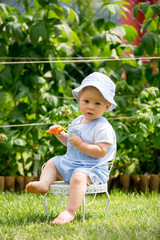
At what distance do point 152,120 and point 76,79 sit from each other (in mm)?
1248

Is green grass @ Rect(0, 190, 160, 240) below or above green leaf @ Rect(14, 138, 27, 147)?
below

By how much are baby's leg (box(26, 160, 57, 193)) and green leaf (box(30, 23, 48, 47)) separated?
1302 millimetres

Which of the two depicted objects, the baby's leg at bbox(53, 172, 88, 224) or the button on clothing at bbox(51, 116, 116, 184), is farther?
the button on clothing at bbox(51, 116, 116, 184)

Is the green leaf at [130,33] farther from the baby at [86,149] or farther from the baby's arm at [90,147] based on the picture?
the baby's arm at [90,147]

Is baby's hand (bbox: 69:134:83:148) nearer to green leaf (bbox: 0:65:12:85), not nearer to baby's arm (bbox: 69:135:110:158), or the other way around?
baby's arm (bbox: 69:135:110:158)

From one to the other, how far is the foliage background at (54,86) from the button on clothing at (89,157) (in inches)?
35.9

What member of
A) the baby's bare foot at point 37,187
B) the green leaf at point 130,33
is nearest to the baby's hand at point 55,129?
the baby's bare foot at point 37,187

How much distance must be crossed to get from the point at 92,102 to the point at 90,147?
26cm

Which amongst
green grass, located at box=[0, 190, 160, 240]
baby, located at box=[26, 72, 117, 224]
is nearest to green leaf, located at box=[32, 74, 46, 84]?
green grass, located at box=[0, 190, 160, 240]

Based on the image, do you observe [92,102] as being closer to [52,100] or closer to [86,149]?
[86,149]

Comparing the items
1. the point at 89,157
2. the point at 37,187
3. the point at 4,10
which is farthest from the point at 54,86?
the point at 37,187

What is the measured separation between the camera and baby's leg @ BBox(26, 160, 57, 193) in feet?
6.90

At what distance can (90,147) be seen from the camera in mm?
2086

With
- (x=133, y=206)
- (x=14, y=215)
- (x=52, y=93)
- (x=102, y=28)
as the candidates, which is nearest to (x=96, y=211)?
(x=133, y=206)
